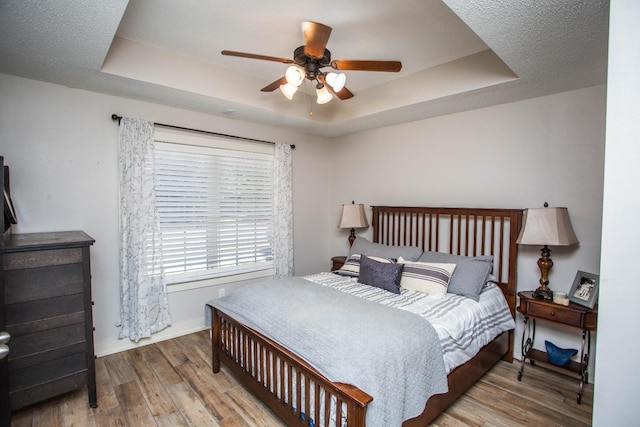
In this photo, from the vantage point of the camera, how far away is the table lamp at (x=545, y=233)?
7.97 ft

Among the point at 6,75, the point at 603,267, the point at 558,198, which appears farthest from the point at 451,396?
the point at 6,75

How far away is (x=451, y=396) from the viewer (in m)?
2.13

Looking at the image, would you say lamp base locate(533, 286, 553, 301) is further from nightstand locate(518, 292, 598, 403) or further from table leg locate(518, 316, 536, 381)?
table leg locate(518, 316, 536, 381)

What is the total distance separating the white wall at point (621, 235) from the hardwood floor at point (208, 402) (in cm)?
136

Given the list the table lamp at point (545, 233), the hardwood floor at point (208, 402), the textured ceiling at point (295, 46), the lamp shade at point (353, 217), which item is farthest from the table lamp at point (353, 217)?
the hardwood floor at point (208, 402)

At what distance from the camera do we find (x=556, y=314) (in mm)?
2396

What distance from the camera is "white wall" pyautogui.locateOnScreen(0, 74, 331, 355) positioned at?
98.0 inches

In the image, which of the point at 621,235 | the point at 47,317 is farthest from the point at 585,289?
the point at 47,317

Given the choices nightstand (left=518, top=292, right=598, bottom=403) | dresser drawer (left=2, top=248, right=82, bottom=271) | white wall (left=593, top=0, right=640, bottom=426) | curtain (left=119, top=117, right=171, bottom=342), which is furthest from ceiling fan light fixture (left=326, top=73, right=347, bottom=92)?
nightstand (left=518, top=292, right=598, bottom=403)

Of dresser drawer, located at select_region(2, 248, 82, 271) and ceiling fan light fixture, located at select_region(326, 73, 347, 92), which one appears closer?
dresser drawer, located at select_region(2, 248, 82, 271)

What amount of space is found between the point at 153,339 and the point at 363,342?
2.51 m

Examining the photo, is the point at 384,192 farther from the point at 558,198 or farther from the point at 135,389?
the point at 135,389

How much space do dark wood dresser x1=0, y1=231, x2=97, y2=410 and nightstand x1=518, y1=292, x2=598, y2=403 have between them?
3420mm

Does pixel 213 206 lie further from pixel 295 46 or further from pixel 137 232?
pixel 295 46
